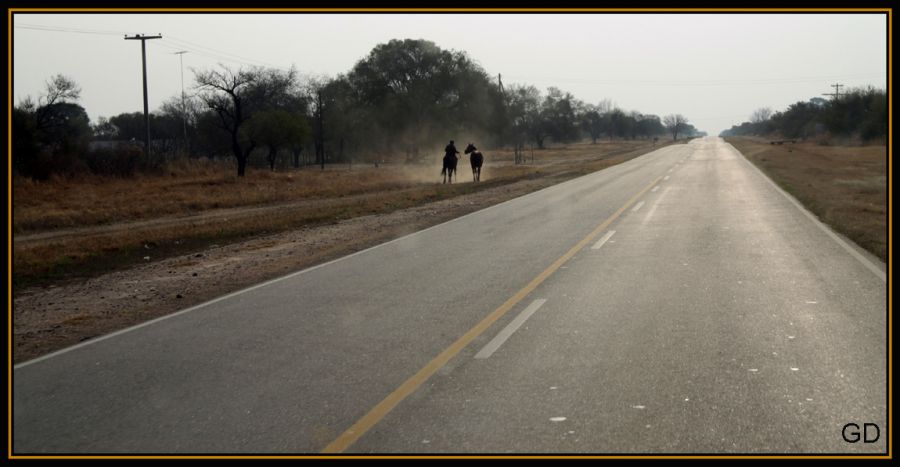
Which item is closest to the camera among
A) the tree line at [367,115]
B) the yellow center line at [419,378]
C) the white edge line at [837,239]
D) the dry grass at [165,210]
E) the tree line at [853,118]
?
the yellow center line at [419,378]

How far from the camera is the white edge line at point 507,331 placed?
293 inches

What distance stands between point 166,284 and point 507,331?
22.6 ft

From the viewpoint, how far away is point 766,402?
584cm

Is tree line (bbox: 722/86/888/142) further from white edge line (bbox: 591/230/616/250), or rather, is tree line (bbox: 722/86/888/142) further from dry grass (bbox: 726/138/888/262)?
white edge line (bbox: 591/230/616/250)

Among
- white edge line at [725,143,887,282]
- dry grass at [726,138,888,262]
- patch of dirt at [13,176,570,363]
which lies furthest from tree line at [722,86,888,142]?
patch of dirt at [13,176,570,363]

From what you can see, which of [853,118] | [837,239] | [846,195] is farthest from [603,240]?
[853,118]

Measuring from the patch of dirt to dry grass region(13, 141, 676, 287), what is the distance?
122cm

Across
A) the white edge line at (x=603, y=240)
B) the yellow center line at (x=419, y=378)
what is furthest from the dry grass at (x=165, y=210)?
the white edge line at (x=603, y=240)

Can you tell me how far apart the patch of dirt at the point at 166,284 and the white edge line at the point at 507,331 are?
4.52 meters

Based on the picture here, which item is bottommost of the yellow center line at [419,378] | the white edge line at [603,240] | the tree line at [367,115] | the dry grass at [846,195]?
the yellow center line at [419,378]

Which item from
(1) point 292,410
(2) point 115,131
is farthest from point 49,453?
(2) point 115,131

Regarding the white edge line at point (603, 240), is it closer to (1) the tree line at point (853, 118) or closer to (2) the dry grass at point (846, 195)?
(2) the dry grass at point (846, 195)

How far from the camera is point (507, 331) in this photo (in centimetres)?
826

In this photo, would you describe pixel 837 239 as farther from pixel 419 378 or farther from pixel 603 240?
pixel 419 378
